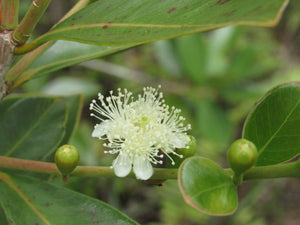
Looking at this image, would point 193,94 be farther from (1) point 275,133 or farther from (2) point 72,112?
(1) point 275,133

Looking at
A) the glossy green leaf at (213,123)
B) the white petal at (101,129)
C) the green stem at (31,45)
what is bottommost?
the glossy green leaf at (213,123)

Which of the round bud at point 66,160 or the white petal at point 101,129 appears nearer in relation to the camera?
the round bud at point 66,160

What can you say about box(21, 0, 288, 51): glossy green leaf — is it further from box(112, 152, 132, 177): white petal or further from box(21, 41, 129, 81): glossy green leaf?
box(112, 152, 132, 177): white petal

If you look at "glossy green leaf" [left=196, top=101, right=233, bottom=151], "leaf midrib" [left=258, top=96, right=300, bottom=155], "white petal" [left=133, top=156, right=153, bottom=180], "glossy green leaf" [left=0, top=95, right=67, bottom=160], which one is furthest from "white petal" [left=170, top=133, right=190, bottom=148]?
"glossy green leaf" [left=196, top=101, right=233, bottom=151]

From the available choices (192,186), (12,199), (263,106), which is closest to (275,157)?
(263,106)

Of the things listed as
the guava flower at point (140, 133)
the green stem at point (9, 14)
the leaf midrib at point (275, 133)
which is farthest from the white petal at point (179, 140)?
the green stem at point (9, 14)

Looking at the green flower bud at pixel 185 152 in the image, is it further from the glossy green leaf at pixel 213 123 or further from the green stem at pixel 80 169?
the glossy green leaf at pixel 213 123
